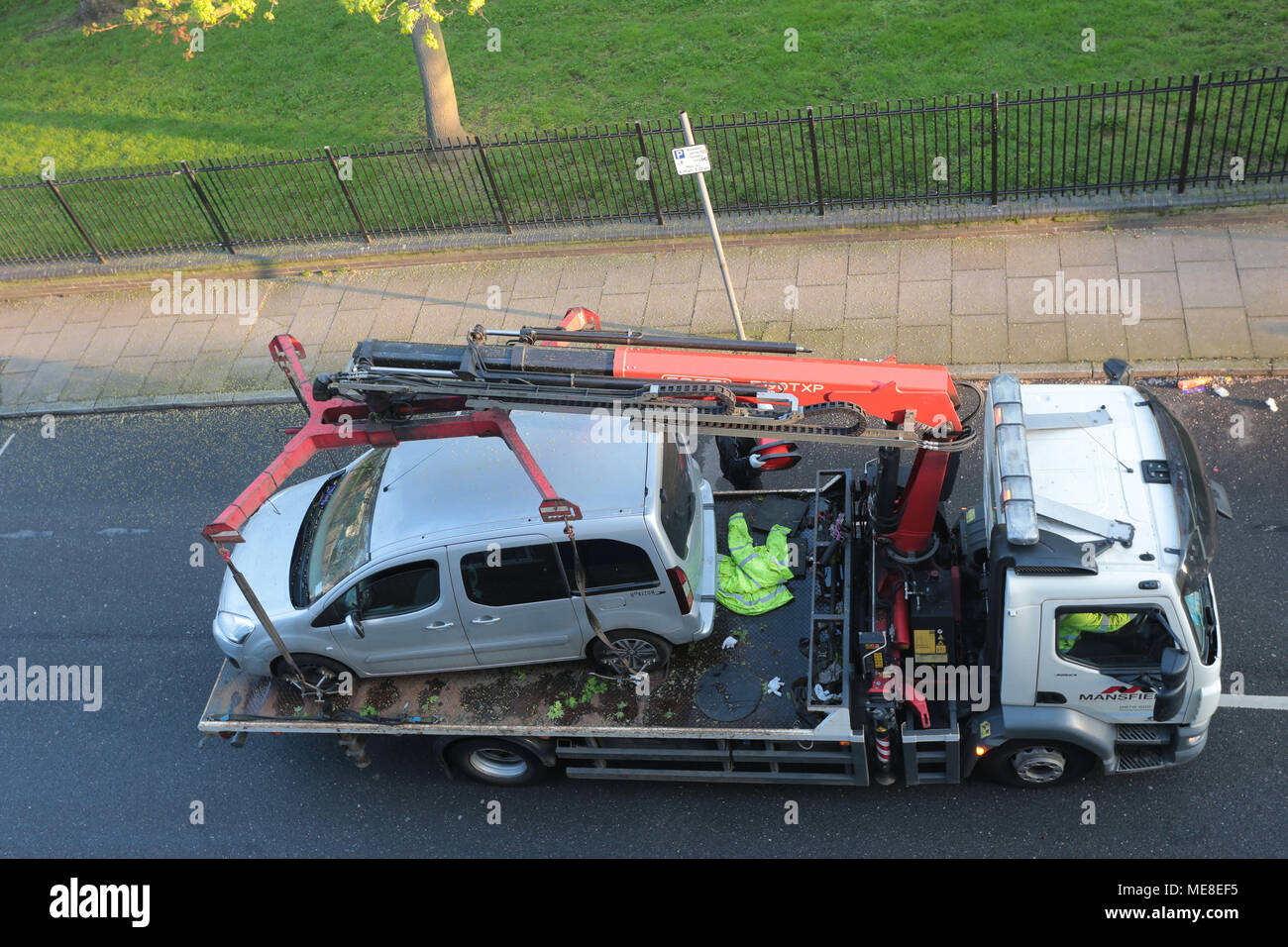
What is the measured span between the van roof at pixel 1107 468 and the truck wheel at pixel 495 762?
4070 millimetres

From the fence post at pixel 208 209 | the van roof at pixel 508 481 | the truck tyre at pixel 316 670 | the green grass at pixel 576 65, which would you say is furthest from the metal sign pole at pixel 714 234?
the fence post at pixel 208 209

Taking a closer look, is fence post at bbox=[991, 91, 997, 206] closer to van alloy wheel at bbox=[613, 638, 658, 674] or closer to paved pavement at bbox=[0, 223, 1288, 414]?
paved pavement at bbox=[0, 223, 1288, 414]

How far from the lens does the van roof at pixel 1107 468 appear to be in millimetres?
6270

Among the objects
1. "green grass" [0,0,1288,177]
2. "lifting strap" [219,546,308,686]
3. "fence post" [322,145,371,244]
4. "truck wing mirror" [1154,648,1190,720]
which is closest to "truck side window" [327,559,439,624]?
"lifting strap" [219,546,308,686]

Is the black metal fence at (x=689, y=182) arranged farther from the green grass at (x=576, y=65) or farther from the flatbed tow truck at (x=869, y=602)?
the flatbed tow truck at (x=869, y=602)

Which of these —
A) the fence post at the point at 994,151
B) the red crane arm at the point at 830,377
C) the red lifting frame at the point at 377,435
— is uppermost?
the fence post at the point at 994,151

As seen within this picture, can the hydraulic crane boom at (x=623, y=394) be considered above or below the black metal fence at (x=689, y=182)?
below

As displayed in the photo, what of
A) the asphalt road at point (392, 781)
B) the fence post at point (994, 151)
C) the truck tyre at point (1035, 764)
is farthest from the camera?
the fence post at point (994, 151)

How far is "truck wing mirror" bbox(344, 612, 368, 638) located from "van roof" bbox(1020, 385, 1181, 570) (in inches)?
186

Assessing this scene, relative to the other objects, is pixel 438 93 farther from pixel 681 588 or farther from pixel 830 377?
pixel 830 377

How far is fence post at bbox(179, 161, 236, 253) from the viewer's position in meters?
13.9

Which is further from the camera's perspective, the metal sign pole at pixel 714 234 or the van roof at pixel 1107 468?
the metal sign pole at pixel 714 234

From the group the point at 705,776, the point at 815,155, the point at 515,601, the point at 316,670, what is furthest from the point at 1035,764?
the point at 815,155

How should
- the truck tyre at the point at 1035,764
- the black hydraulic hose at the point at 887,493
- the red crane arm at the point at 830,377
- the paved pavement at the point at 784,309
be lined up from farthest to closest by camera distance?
the paved pavement at the point at 784,309 → the black hydraulic hose at the point at 887,493 → the truck tyre at the point at 1035,764 → the red crane arm at the point at 830,377
